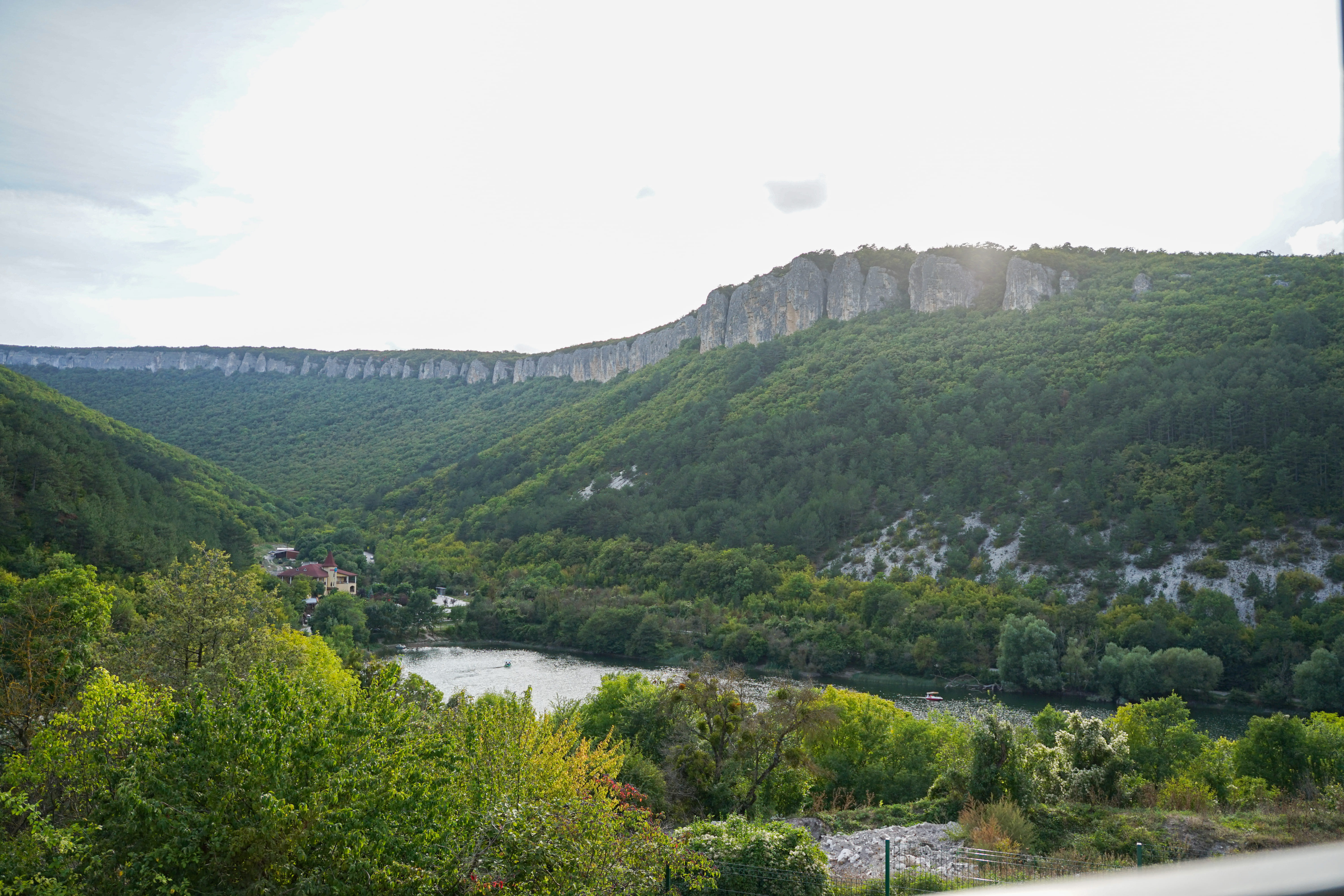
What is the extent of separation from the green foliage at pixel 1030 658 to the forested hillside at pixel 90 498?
35548mm

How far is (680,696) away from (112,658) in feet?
34.2

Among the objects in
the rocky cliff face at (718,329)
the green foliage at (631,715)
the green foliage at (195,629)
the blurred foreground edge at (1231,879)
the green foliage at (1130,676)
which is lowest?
the green foliage at (1130,676)

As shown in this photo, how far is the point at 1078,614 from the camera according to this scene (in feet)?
136

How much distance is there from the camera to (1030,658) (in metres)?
37.8

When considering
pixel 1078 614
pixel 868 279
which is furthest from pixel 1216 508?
pixel 868 279

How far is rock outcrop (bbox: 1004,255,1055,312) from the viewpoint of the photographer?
7800 centimetres

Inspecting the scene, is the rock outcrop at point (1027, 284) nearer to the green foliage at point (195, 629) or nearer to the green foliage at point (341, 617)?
the green foliage at point (341, 617)

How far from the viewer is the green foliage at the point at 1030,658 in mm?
37844

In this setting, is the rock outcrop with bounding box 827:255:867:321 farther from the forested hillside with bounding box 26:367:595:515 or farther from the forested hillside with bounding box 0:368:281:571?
the forested hillside with bounding box 0:368:281:571

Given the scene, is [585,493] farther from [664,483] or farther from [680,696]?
[680,696]

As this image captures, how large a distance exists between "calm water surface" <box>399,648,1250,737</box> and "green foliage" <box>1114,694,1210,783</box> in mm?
9178

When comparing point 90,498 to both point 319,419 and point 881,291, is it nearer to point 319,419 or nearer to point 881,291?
point 881,291

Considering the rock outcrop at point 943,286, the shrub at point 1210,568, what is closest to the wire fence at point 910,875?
the shrub at point 1210,568

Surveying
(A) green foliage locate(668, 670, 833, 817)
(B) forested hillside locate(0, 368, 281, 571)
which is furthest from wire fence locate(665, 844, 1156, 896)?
(B) forested hillside locate(0, 368, 281, 571)
